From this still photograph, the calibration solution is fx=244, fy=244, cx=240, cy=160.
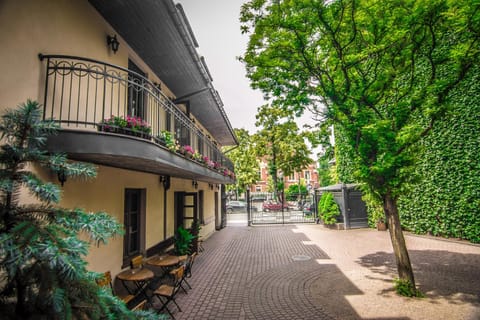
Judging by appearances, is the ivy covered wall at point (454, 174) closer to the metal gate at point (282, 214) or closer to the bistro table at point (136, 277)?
the metal gate at point (282, 214)

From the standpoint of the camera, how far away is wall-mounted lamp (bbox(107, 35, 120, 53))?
18.3ft

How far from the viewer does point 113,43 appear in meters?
5.65

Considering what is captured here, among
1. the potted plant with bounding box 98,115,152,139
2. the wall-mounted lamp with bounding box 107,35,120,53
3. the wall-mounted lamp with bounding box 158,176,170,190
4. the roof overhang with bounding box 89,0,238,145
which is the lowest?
the wall-mounted lamp with bounding box 158,176,170,190

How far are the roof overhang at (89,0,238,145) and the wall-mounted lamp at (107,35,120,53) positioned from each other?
0.34 meters

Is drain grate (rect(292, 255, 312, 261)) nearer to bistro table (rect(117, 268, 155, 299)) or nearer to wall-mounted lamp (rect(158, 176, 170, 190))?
wall-mounted lamp (rect(158, 176, 170, 190))

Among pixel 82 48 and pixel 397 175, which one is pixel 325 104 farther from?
pixel 82 48

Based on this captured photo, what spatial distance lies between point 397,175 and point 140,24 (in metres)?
6.98

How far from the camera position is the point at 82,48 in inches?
187

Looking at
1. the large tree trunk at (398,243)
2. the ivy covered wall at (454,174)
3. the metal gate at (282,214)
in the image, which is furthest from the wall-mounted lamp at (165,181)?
the metal gate at (282,214)

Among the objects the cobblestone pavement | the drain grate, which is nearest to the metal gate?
the cobblestone pavement

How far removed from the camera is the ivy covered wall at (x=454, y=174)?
30.7 feet

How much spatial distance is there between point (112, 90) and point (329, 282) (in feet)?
22.8

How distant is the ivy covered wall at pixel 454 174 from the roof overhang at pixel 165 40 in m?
8.33

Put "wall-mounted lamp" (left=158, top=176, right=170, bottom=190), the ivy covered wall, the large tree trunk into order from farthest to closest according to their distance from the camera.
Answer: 1. the ivy covered wall
2. "wall-mounted lamp" (left=158, top=176, right=170, bottom=190)
3. the large tree trunk
